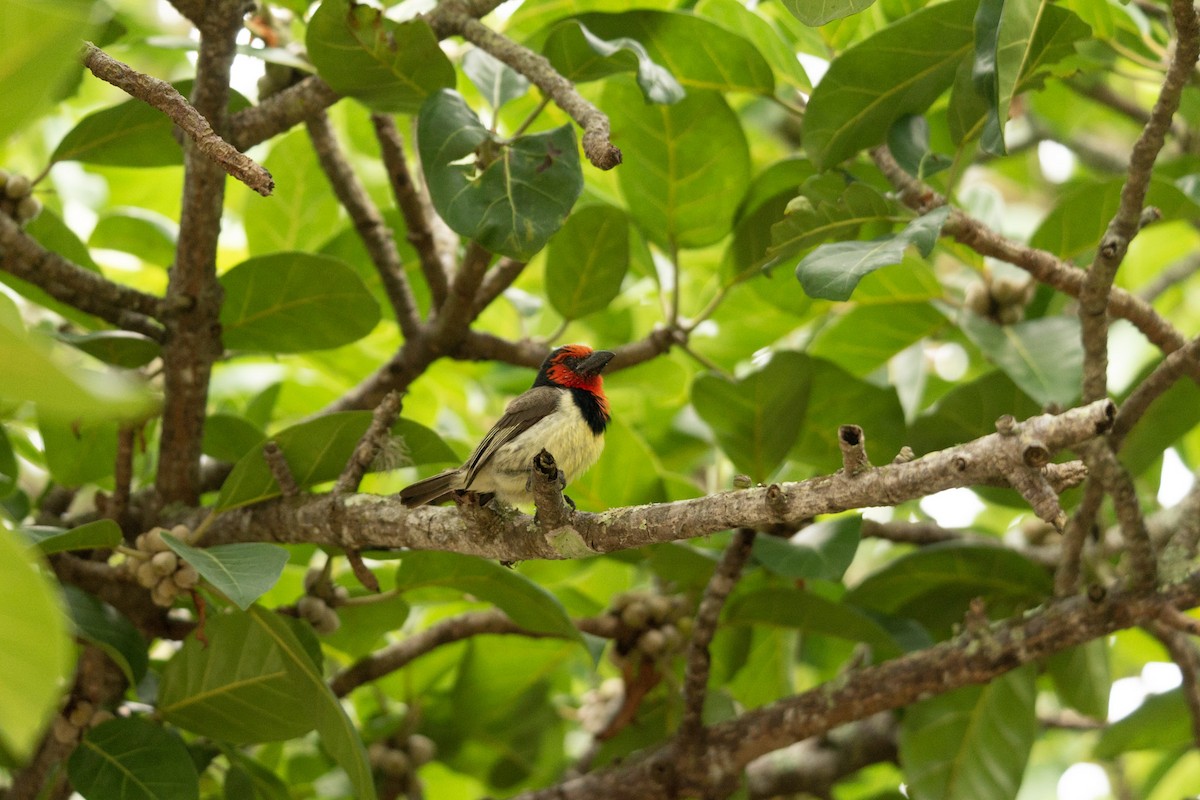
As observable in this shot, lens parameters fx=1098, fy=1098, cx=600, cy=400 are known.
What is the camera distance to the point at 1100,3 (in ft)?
8.95

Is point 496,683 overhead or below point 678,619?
below

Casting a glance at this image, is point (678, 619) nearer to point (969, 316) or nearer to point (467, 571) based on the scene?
point (467, 571)

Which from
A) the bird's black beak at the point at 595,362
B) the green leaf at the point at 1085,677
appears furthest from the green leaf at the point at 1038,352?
the bird's black beak at the point at 595,362

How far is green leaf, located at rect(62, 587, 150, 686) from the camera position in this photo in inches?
86.8

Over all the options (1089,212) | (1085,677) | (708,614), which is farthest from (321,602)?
(1089,212)

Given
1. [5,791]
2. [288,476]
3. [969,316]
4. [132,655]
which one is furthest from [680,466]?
[5,791]

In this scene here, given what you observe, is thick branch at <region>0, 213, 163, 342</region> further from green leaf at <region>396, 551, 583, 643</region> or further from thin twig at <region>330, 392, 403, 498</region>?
green leaf at <region>396, 551, 583, 643</region>

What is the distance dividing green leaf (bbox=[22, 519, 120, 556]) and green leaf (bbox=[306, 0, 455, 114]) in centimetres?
102

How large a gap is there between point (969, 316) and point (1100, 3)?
0.84 metres

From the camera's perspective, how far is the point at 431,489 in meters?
2.57

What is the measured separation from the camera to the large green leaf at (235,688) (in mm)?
2287

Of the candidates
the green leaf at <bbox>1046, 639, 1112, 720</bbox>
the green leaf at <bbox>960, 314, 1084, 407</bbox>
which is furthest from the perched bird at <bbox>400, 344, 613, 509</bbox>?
the green leaf at <bbox>1046, 639, 1112, 720</bbox>

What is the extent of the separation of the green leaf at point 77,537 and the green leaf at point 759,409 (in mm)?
1343

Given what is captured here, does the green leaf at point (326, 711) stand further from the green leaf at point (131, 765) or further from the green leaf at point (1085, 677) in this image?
the green leaf at point (1085, 677)
